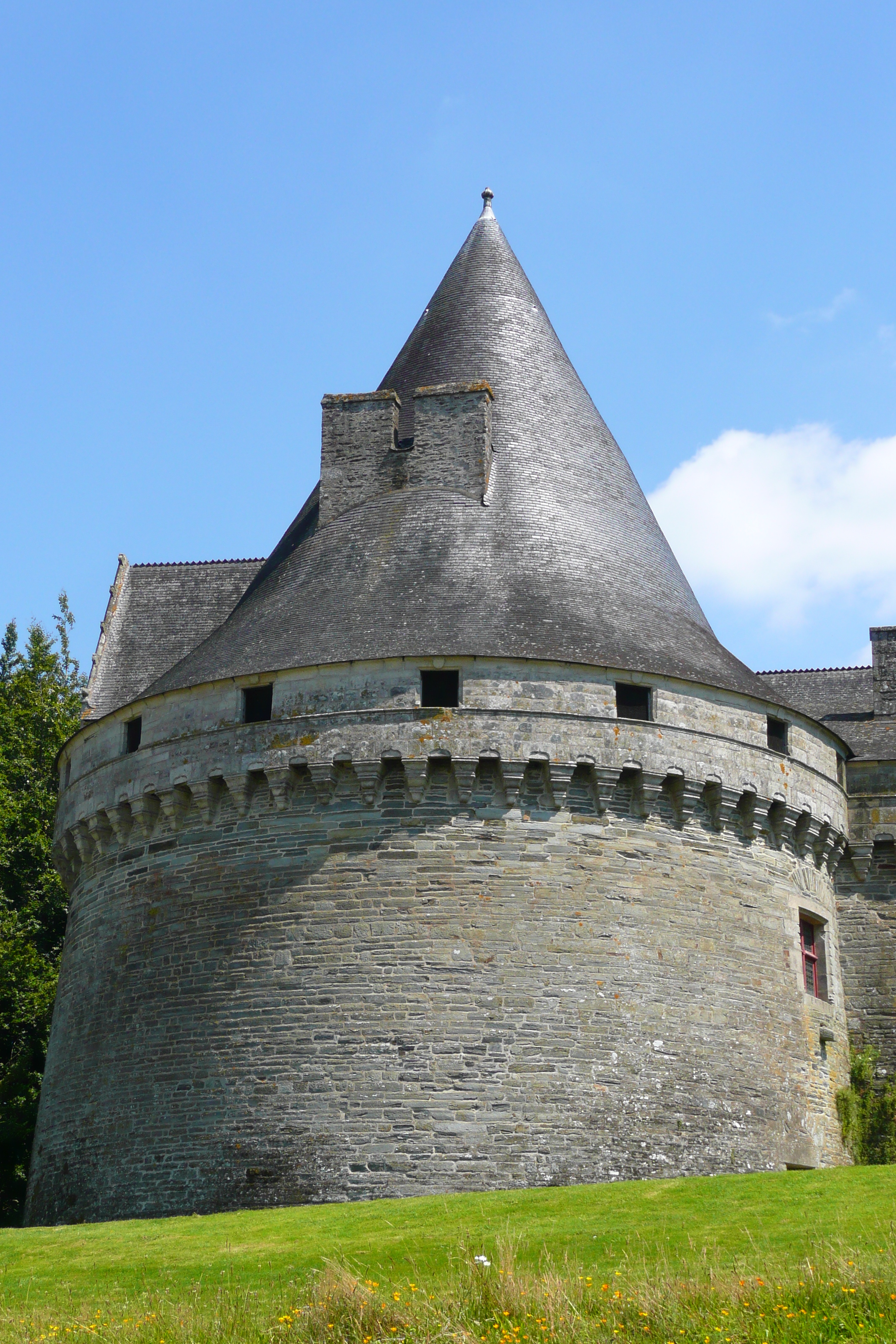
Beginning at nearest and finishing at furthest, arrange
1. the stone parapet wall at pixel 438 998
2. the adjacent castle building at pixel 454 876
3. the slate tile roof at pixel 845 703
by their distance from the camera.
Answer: the stone parapet wall at pixel 438 998, the adjacent castle building at pixel 454 876, the slate tile roof at pixel 845 703

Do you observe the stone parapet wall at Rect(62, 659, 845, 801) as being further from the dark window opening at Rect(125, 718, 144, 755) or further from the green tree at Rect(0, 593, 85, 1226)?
the green tree at Rect(0, 593, 85, 1226)

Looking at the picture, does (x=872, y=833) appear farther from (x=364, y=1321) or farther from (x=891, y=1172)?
(x=364, y=1321)

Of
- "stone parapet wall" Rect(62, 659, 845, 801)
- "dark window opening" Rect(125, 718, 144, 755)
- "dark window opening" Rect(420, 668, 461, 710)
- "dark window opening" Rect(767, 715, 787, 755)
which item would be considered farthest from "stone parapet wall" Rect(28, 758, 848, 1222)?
"dark window opening" Rect(125, 718, 144, 755)

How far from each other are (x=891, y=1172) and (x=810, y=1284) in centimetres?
458

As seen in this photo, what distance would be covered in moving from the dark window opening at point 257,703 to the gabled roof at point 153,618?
11.7 feet

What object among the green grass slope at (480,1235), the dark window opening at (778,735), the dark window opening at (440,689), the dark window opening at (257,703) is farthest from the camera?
the dark window opening at (778,735)

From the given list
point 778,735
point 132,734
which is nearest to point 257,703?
point 132,734

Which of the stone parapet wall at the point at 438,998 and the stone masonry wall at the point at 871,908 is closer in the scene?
the stone parapet wall at the point at 438,998

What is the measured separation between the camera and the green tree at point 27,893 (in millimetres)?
25141

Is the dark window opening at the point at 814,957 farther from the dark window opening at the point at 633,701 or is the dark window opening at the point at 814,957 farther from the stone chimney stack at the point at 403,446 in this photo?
the stone chimney stack at the point at 403,446

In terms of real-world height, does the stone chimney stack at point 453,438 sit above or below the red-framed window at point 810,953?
above

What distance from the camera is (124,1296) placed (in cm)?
1204

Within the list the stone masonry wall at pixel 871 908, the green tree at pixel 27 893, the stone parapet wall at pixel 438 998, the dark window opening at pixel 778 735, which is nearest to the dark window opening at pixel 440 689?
the stone parapet wall at pixel 438 998

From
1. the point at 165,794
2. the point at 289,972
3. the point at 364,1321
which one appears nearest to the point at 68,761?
the point at 165,794
